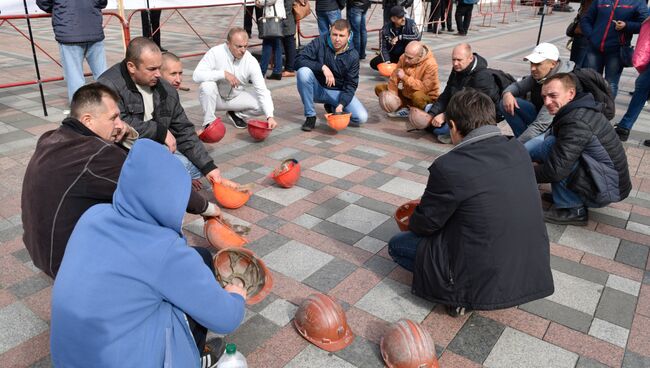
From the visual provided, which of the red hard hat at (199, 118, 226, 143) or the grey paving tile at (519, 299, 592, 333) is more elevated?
the red hard hat at (199, 118, 226, 143)

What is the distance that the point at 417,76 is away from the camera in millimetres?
6262

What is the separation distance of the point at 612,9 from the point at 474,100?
464 centimetres

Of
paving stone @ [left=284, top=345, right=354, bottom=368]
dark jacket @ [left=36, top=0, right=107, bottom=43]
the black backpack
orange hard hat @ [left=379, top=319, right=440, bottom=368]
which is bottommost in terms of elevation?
paving stone @ [left=284, top=345, right=354, bottom=368]

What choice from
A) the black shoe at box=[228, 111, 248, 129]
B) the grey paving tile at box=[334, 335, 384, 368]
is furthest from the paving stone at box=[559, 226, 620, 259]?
the black shoe at box=[228, 111, 248, 129]

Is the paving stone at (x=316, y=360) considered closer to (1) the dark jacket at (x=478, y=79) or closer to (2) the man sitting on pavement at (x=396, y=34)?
(1) the dark jacket at (x=478, y=79)

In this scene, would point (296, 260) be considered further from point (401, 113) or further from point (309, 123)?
point (401, 113)

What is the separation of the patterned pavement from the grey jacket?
918 mm

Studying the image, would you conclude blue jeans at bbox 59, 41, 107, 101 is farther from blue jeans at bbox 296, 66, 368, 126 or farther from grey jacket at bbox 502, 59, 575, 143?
grey jacket at bbox 502, 59, 575, 143

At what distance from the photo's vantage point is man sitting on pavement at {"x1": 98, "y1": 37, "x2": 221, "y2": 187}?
149 inches

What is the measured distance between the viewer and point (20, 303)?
2.96 meters

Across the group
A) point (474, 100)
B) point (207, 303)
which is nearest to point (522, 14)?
point (474, 100)

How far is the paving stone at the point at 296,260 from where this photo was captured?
334cm

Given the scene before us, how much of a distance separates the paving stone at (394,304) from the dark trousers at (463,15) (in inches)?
528

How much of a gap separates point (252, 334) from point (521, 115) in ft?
12.3
